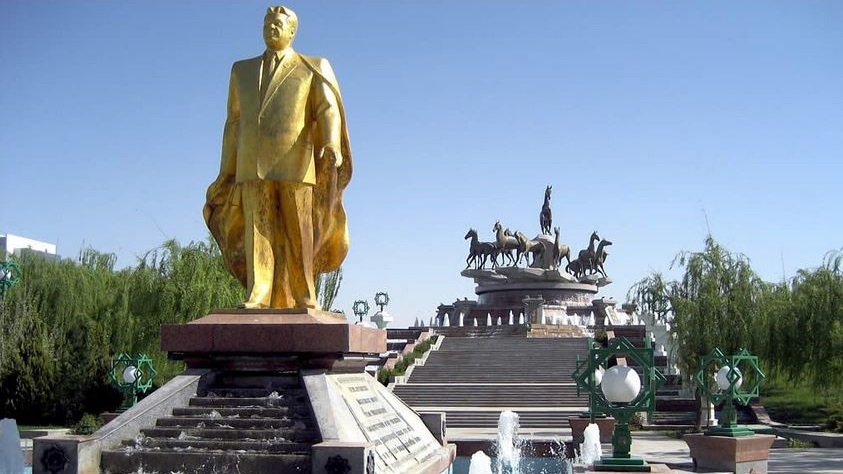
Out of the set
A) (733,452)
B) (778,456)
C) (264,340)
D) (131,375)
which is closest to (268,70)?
(264,340)

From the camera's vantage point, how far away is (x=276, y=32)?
7430 millimetres

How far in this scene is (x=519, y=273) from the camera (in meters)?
37.7

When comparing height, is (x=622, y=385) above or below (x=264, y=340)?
below

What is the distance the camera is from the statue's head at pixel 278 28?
744 cm

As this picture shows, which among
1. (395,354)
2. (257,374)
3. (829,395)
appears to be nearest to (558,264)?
(395,354)

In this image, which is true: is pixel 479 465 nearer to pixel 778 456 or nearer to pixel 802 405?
pixel 778 456

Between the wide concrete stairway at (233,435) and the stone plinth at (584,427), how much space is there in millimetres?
7368

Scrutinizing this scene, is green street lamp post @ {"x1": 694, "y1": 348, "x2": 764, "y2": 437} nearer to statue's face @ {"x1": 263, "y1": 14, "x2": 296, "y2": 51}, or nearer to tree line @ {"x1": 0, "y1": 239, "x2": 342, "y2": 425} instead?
statue's face @ {"x1": 263, "y1": 14, "x2": 296, "y2": 51}

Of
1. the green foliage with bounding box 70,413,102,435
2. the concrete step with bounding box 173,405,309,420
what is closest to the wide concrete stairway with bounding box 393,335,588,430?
the green foliage with bounding box 70,413,102,435

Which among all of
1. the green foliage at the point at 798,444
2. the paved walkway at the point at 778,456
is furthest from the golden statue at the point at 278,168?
the green foliage at the point at 798,444

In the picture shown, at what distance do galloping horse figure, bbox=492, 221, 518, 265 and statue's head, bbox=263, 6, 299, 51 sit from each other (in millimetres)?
31973

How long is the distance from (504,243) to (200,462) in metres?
33.5

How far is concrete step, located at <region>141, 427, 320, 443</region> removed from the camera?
6.13 meters

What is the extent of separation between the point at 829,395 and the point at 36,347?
17396 millimetres
